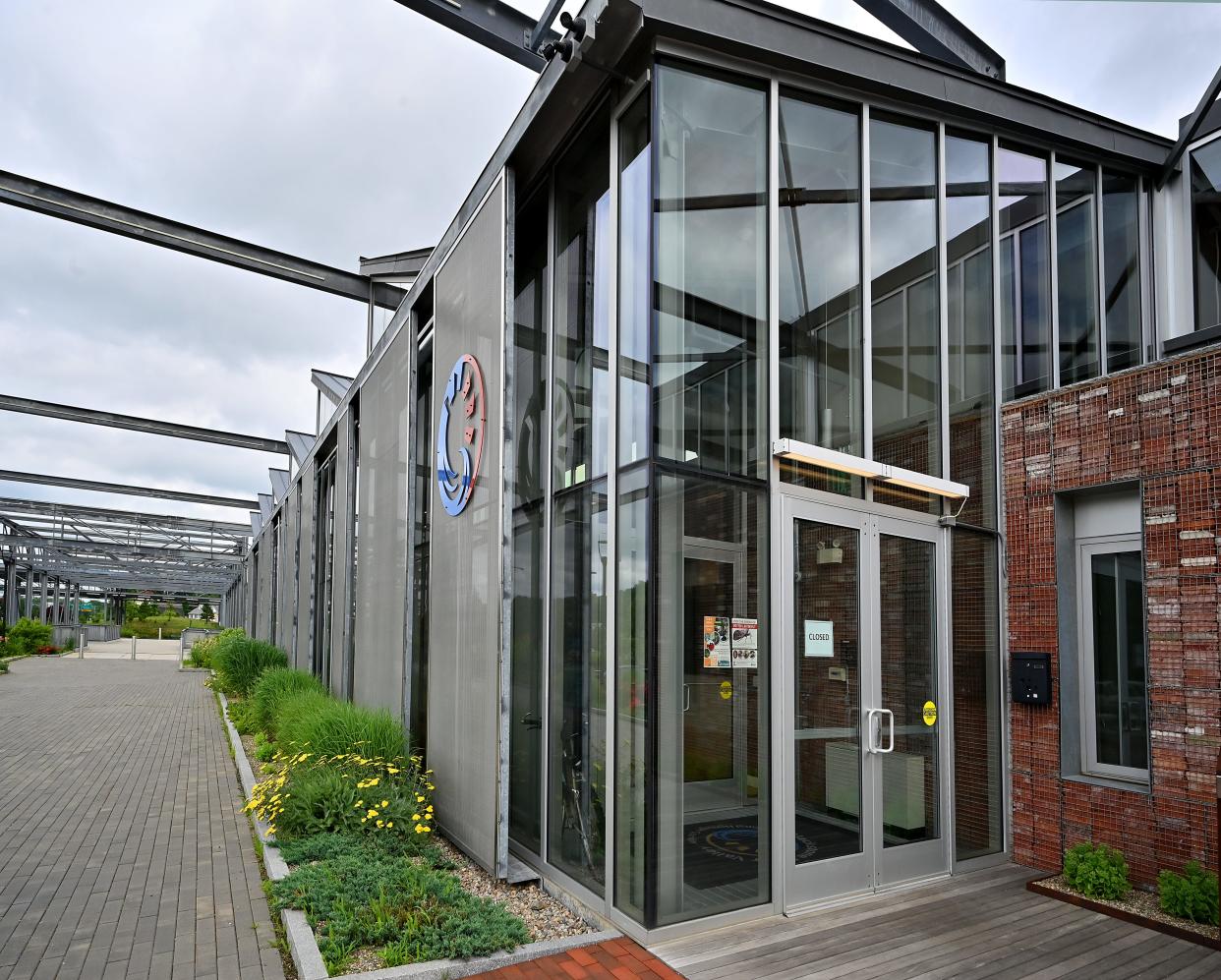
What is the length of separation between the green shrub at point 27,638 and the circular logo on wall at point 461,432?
33854 mm

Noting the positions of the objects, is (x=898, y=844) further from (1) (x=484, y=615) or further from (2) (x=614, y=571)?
(1) (x=484, y=615)

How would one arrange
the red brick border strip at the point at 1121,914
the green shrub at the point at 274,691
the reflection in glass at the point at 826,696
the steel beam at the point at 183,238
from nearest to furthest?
1. the red brick border strip at the point at 1121,914
2. the reflection in glass at the point at 826,696
3. the steel beam at the point at 183,238
4. the green shrub at the point at 274,691

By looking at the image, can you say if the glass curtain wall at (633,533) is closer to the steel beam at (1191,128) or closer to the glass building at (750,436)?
the glass building at (750,436)

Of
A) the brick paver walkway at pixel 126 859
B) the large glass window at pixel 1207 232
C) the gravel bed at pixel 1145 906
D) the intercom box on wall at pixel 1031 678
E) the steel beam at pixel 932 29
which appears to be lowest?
the brick paver walkway at pixel 126 859

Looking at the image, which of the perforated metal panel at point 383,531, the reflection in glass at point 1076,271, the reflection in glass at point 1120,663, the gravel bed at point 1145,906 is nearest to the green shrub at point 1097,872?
the gravel bed at point 1145,906

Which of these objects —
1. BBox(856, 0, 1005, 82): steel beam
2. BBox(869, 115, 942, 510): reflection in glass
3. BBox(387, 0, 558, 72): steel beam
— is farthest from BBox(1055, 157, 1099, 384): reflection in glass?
BBox(387, 0, 558, 72): steel beam

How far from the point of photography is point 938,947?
479 centimetres

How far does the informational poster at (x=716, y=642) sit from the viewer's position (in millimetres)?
5004

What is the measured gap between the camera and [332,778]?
6605 millimetres

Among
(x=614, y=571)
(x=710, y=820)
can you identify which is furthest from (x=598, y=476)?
(x=710, y=820)

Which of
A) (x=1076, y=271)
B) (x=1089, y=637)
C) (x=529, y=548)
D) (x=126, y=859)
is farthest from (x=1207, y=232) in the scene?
(x=126, y=859)

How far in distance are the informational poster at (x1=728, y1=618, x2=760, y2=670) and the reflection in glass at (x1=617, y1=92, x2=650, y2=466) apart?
3.80ft

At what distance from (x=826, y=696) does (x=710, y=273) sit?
2.75 metres

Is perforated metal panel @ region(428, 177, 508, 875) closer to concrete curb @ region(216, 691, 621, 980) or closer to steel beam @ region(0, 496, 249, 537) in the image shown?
concrete curb @ region(216, 691, 621, 980)
